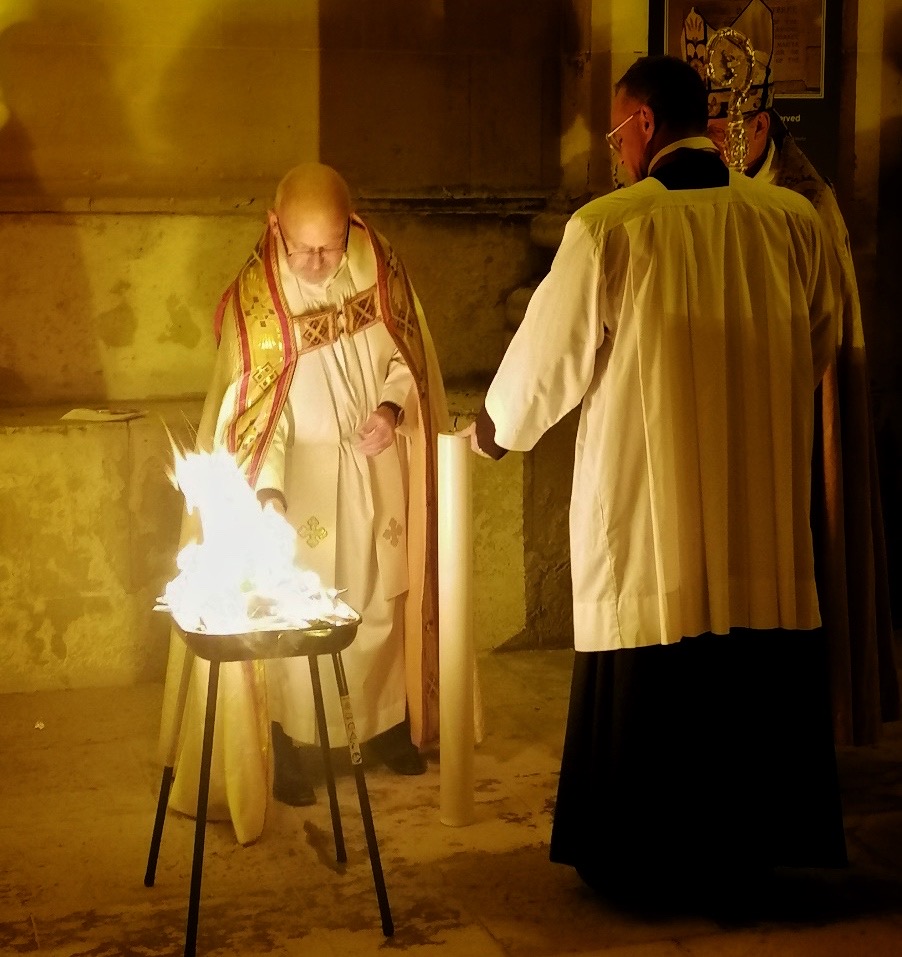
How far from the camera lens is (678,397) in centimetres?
394

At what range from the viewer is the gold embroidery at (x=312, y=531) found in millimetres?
5066

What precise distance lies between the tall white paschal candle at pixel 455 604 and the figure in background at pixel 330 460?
1.71ft

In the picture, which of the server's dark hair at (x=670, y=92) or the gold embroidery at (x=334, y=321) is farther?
the gold embroidery at (x=334, y=321)

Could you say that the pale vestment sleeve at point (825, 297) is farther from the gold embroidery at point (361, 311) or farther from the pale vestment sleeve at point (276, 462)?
the pale vestment sleeve at point (276, 462)

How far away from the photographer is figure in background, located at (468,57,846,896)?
154 inches

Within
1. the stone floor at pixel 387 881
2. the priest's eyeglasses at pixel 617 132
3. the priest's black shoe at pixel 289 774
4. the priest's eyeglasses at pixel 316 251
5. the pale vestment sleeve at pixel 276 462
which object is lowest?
the stone floor at pixel 387 881

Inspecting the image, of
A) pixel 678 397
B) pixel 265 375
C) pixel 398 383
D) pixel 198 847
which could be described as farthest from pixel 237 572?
pixel 398 383

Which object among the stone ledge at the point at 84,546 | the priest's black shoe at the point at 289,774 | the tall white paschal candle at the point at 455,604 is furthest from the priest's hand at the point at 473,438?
the stone ledge at the point at 84,546

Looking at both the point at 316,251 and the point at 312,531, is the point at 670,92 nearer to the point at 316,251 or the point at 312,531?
the point at 316,251

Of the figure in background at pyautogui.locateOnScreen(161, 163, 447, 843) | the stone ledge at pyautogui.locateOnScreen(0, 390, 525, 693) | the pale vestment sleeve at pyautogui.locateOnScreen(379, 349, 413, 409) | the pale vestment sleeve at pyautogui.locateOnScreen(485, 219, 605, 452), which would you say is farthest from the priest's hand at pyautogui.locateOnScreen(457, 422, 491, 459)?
the stone ledge at pyautogui.locateOnScreen(0, 390, 525, 693)

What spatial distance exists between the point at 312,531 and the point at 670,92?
1.96 meters

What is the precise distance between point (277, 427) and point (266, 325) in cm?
34

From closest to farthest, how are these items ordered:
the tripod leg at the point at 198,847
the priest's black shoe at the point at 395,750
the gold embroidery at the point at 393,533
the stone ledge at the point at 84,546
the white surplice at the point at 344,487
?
the tripod leg at the point at 198,847 < the white surplice at the point at 344,487 < the gold embroidery at the point at 393,533 < the priest's black shoe at the point at 395,750 < the stone ledge at the point at 84,546

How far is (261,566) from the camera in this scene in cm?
400
